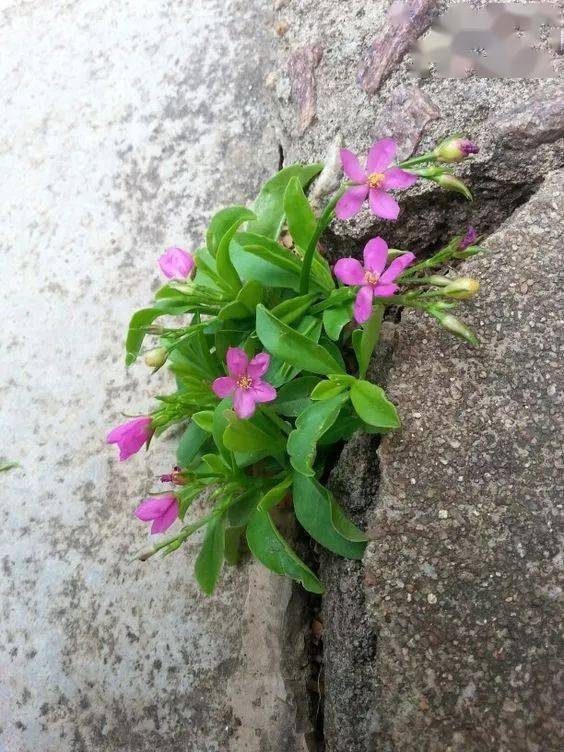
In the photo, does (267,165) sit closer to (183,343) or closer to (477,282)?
(183,343)

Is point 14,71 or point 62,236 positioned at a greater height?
point 14,71

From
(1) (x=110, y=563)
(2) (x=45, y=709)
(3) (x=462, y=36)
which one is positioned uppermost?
(3) (x=462, y=36)

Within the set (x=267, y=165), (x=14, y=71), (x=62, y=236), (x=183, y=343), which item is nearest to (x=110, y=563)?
(x=183, y=343)

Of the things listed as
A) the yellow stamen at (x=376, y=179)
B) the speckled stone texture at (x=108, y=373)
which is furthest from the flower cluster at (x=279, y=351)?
the speckled stone texture at (x=108, y=373)

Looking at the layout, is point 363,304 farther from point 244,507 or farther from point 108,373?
point 108,373

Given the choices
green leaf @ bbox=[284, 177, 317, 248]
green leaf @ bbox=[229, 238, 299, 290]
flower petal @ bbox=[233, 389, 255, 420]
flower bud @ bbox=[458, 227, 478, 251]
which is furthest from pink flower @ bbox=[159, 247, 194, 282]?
flower bud @ bbox=[458, 227, 478, 251]

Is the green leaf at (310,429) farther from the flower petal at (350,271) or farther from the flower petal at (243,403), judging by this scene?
the flower petal at (350,271)
